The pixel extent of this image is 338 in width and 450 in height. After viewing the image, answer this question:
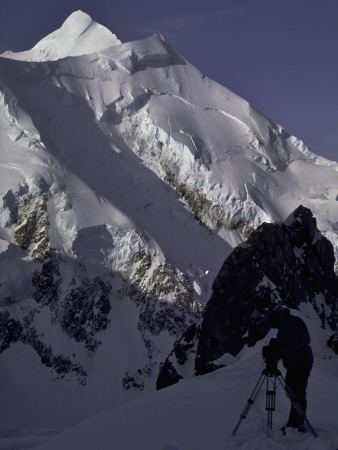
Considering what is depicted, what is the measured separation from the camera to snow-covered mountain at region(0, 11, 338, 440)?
76438 millimetres

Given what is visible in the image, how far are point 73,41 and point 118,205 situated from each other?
44.4 metres

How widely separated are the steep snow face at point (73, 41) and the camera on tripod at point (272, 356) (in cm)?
10455

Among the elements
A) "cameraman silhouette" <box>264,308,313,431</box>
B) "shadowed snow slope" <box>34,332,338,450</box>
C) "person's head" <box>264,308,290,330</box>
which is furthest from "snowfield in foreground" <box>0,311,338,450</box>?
"person's head" <box>264,308,290,330</box>

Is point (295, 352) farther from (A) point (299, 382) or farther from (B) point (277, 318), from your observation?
(B) point (277, 318)

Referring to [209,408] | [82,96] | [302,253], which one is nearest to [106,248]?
[82,96]

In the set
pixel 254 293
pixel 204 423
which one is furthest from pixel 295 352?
pixel 254 293

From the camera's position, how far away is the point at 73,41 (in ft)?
388

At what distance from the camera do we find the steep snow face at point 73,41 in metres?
114

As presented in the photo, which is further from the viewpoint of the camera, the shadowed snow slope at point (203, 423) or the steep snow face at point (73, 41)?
the steep snow face at point (73, 41)

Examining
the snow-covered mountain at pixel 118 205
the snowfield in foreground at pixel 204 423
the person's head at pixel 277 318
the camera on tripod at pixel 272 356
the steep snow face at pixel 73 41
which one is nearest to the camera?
the snowfield in foreground at pixel 204 423

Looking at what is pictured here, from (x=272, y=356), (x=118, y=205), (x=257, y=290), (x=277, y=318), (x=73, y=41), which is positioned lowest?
(x=272, y=356)

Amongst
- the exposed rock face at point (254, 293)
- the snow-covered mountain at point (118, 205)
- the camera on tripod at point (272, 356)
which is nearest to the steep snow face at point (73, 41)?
the snow-covered mountain at point (118, 205)

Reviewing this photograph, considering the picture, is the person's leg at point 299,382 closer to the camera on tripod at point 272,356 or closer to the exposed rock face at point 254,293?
the camera on tripod at point 272,356

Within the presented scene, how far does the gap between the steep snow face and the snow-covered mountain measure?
8.81 metres
